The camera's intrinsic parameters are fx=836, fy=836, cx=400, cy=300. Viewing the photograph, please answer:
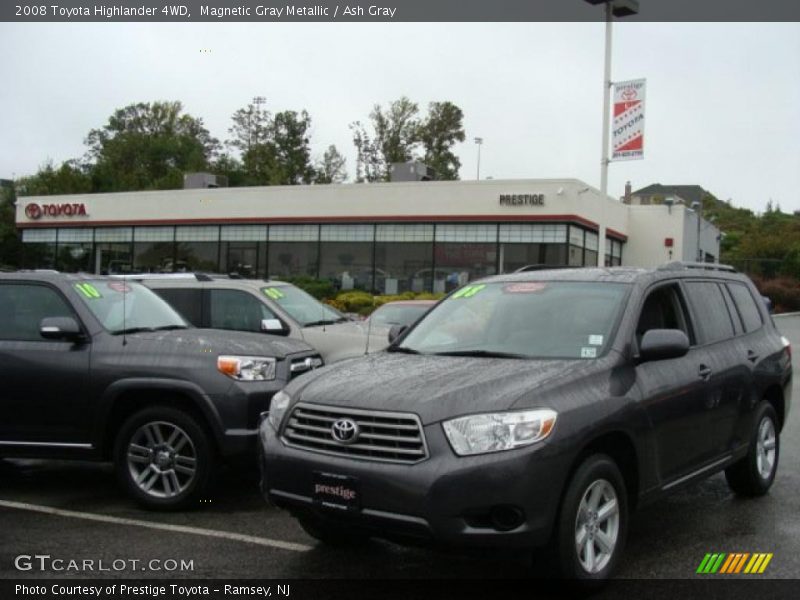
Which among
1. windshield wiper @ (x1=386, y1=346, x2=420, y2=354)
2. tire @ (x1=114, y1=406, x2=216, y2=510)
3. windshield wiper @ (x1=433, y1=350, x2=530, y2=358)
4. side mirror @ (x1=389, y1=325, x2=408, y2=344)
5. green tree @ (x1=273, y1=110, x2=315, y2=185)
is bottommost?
tire @ (x1=114, y1=406, x2=216, y2=510)

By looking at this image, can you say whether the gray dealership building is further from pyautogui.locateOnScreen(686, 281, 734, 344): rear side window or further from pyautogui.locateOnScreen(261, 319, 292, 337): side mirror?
pyautogui.locateOnScreen(686, 281, 734, 344): rear side window

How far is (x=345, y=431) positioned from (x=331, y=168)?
76059mm

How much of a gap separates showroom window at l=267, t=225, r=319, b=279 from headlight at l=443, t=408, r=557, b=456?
1168 inches

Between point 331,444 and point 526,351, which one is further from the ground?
point 526,351

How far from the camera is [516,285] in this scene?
19.2 ft

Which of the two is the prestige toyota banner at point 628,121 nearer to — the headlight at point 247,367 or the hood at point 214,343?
the hood at point 214,343

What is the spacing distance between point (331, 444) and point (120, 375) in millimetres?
2578

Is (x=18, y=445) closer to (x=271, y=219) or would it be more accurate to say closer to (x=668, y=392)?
(x=668, y=392)

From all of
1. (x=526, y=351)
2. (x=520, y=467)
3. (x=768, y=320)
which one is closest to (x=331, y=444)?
(x=520, y=467)

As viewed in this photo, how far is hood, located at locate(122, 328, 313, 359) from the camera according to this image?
6359 mm

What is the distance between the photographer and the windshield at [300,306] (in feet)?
33.9

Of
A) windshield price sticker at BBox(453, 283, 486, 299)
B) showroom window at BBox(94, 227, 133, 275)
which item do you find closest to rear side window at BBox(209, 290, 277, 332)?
windshield price sticker at BBox(453, 283, 486, 299)

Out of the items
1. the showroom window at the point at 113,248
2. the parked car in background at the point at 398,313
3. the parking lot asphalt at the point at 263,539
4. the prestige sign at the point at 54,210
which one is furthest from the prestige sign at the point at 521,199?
the parking lot asphalt at the point at 263,539

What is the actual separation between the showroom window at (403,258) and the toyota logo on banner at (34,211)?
58.7 feet
